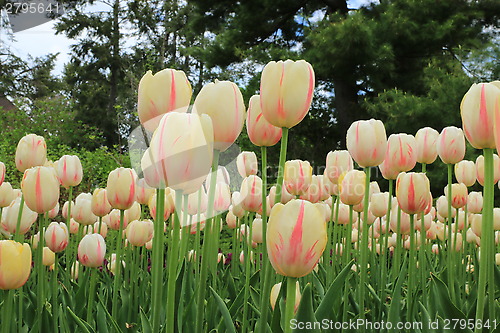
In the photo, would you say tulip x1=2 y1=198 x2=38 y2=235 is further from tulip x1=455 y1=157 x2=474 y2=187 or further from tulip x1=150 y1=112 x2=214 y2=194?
tulip x1=455 y1=157 x2=474 y2=187

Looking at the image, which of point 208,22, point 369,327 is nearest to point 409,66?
point 208,22

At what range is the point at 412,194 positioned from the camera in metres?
1.25

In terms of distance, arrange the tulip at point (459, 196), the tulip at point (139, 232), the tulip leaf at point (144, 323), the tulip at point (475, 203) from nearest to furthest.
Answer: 1. the tulip leaf at point (144, 323)
2. the tulip at point (139, 232)
3. the tulip at point (459, 196)
4. the tulip at point (475, 203)

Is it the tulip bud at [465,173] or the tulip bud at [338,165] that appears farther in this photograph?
the tulip bud at [465,173]

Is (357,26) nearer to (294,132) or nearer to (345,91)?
(345,91)

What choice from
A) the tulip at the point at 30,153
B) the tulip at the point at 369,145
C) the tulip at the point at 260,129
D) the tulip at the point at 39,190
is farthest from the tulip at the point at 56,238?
the tulip at the point at 369,145

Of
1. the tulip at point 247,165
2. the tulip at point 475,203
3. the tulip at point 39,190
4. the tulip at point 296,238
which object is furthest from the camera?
the tulip at point 475,203

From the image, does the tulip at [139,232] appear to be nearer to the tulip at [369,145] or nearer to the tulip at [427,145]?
the tulip at [369,145]

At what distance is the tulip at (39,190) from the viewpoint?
1166 millimetres

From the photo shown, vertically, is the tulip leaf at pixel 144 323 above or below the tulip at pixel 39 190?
below

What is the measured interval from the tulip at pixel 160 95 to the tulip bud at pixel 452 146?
3.05 ft

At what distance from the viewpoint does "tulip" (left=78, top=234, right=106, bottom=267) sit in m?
1.40

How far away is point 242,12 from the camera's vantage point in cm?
1003

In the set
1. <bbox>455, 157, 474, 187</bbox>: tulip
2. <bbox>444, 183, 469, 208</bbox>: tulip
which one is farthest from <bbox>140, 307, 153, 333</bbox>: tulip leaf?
<bbox>455, 157, 474, 187</bbox>: tulip
